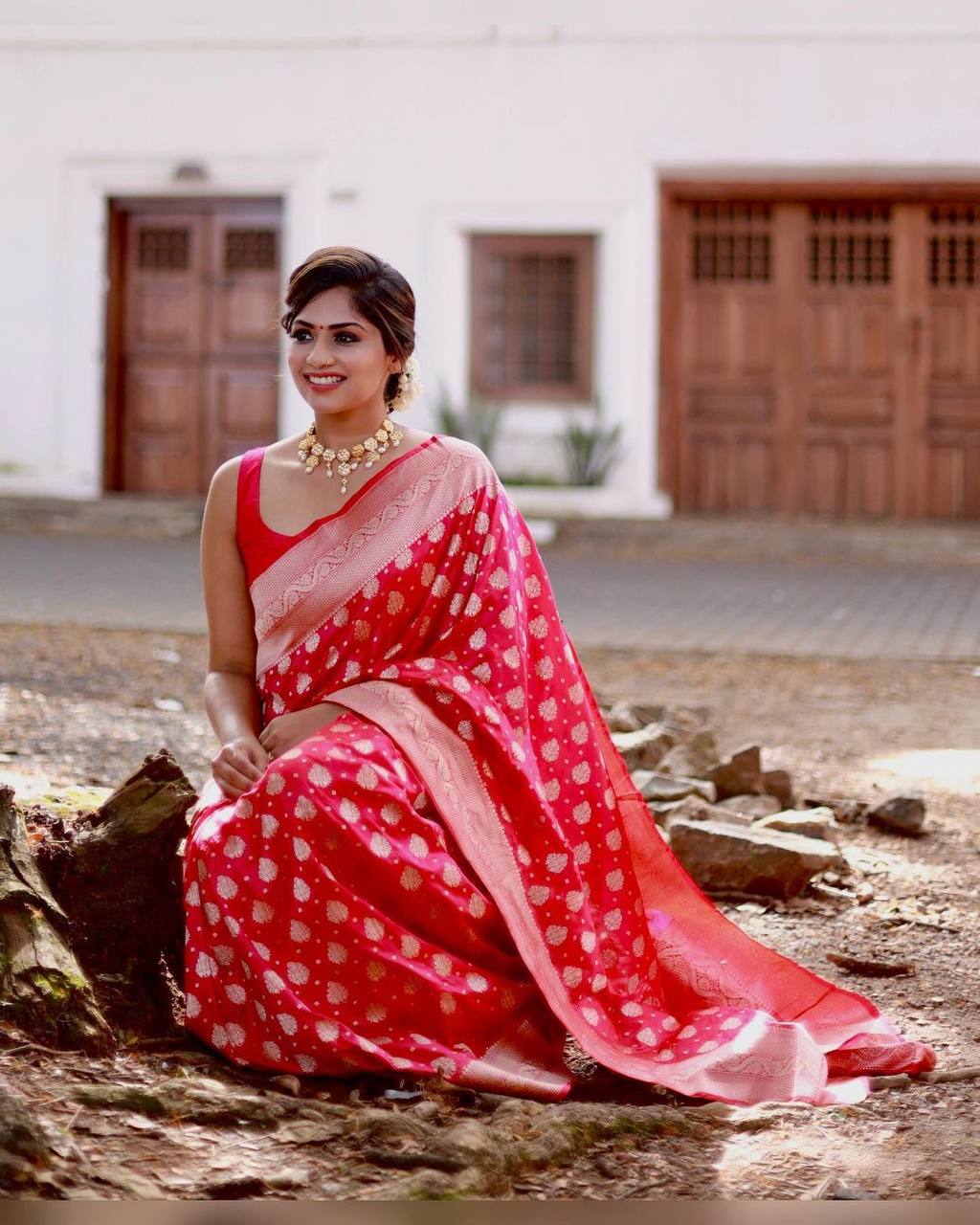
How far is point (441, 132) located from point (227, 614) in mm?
12246

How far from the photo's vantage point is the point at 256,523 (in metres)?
3.44

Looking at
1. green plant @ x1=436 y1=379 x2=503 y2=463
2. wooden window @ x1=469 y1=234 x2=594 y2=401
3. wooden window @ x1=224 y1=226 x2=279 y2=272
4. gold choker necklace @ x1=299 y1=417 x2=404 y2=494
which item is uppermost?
wooden window @ x1=224 y1=226 x2=279 y2=272

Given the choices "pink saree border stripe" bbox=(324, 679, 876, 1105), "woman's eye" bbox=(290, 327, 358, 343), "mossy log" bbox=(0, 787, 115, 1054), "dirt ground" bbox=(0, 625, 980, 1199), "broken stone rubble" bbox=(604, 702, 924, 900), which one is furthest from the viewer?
"broken stone rubble" bbox=(604, 702, 924, 900)

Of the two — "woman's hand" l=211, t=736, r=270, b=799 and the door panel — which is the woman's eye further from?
the door panel

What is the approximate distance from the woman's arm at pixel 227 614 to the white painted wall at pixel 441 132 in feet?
37.0

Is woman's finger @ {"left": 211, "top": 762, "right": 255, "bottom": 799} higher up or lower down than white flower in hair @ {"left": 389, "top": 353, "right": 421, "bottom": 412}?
lower down

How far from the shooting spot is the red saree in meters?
3.04

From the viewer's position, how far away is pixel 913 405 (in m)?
15.1

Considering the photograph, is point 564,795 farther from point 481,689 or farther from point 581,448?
point 581,448

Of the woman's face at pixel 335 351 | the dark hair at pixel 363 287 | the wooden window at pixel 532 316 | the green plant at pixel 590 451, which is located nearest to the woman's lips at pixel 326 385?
the woman's face at pixel 335 351

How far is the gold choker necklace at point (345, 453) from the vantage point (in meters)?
3.45

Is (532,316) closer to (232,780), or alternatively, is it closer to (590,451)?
(590,451)

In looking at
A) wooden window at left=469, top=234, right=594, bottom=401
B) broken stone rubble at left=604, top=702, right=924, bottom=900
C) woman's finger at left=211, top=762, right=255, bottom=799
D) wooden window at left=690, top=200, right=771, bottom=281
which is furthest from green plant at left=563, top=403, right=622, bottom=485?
woman's finger at left=211, top=762, right=255, bottom=799

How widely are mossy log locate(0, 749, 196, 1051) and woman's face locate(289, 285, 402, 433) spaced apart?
0.78 meters
